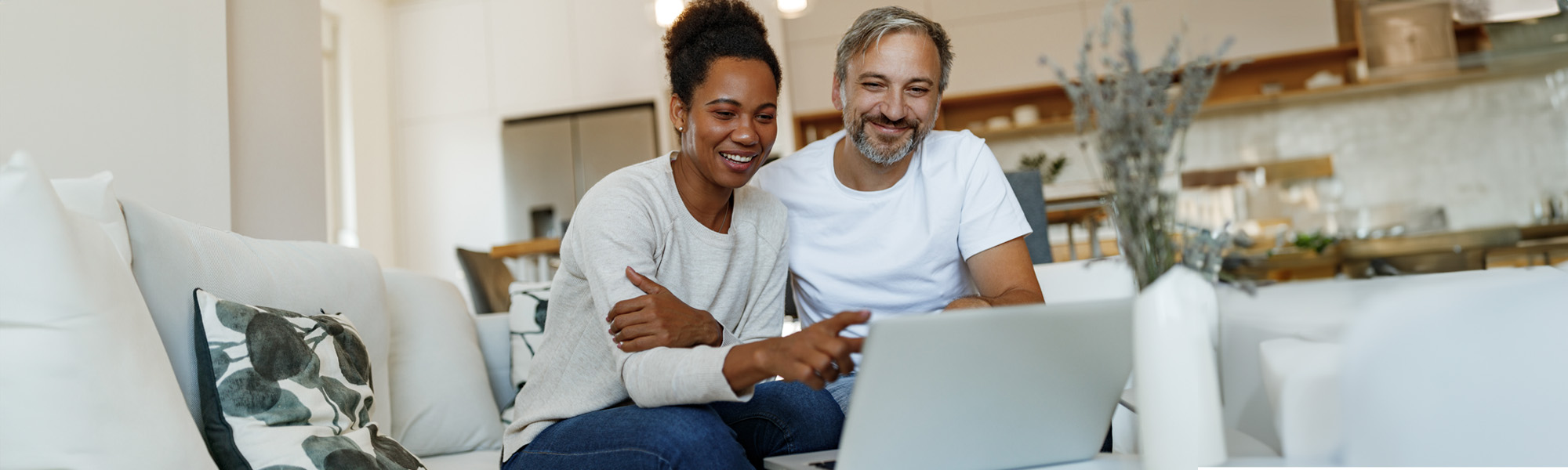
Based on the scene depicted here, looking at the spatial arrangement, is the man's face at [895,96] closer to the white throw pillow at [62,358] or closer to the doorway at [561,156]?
the white throw pillow at [62,358]

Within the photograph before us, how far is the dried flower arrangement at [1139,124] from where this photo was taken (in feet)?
2.25

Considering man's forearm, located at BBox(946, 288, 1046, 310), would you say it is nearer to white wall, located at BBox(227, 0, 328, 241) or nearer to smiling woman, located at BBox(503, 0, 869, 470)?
smiling woman, located at BBox(503, 0, 869, 470)

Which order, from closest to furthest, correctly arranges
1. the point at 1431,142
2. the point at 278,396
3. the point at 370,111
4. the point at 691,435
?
the point at 691,435 → the point at 278,396 → the point at 1431,142 → the point at 370,111

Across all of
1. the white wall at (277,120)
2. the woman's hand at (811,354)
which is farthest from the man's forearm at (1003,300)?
the white wall at (277,120)

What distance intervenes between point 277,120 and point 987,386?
2281 millimetres

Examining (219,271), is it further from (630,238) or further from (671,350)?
(671,350)

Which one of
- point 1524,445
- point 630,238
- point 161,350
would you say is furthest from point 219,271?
point 1524,445

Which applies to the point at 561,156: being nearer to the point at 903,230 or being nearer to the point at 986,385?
the point at 903,230

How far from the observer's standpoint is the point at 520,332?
2.00m

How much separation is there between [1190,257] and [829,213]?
899 mm

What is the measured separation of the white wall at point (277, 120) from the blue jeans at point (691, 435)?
1.56 meters

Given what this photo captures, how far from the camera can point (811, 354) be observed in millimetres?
816

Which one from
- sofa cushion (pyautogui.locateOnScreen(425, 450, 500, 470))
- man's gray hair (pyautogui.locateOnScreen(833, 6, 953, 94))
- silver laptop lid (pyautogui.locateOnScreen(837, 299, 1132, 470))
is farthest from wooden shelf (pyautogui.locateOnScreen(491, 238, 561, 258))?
silver laptop lid (pyautogui.locateOnScreen(837, 299, 1132, 470))

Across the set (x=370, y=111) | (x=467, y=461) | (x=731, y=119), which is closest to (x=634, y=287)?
(x=731, y=119)
